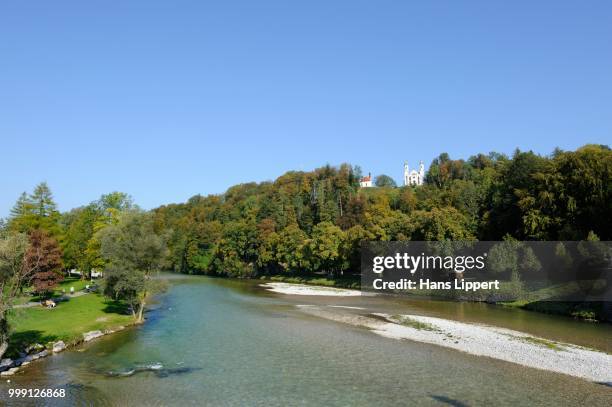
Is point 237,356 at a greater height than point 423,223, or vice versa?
point 423,223

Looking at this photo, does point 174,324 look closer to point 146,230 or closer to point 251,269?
point 146,230

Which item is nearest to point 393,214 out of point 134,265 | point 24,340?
point 134,265

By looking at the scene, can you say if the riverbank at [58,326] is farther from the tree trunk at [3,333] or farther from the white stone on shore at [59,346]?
the tree trunk at [3,333]

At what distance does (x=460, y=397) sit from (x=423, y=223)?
179ft

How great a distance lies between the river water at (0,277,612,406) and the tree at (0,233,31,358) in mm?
2878

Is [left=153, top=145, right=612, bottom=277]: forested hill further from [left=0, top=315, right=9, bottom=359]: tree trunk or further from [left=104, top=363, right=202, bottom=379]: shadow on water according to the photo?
[left=0, top=315, right=9, bottom=359]: tree trunk

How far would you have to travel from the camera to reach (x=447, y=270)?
7212 cm

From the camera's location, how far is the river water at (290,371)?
23.3 meters

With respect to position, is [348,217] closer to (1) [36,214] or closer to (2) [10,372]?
(1) [36,214]

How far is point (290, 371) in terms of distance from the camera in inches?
1112

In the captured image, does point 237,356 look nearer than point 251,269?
Yes

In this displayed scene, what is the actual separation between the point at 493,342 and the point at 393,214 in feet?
187

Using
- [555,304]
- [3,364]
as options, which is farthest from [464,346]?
[3,364]

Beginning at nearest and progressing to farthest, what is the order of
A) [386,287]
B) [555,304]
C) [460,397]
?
1. [460,397]
2. [555,304]
3. [386,287]
